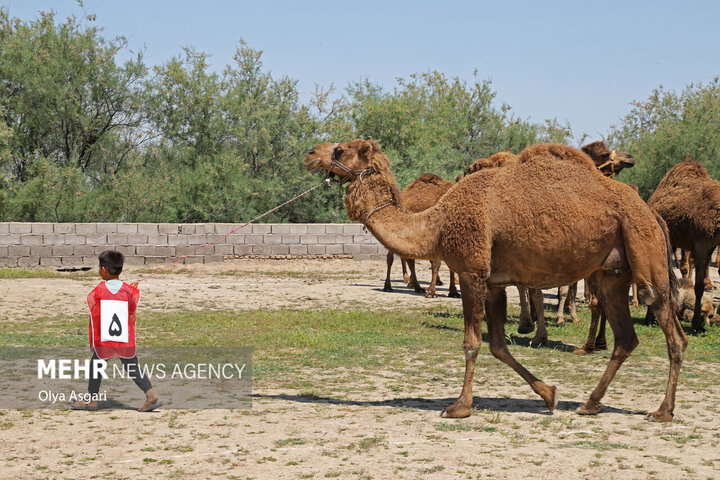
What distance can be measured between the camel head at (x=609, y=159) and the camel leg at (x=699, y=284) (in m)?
2.35

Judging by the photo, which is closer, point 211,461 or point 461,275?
point 211,461

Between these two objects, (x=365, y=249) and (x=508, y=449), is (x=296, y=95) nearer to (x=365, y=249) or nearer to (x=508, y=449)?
(x=365, y=249)

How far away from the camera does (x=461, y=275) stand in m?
8.02

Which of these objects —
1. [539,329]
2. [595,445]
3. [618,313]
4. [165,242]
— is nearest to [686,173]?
[539,329]

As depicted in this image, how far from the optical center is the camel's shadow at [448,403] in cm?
793

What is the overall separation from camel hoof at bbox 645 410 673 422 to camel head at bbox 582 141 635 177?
5.02 m

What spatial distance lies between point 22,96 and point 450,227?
2529 cm

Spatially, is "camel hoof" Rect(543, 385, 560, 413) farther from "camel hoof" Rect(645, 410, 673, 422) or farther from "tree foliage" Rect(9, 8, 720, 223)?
"tree foliage" Rect(9, 8, 720, 223)

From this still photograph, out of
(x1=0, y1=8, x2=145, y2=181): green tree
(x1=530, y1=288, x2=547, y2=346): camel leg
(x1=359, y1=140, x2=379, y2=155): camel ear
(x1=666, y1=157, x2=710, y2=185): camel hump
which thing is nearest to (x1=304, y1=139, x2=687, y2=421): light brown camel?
(x1=359, y1=140, x2=379, y2=155): camel ear

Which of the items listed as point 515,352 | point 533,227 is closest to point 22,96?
point 515,352

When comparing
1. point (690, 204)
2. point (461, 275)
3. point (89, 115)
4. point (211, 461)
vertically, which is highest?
point (89, 115)

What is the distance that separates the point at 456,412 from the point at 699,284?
730cm

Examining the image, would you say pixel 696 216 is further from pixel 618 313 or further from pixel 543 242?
pixel 543 242

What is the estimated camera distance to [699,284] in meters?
13.1
